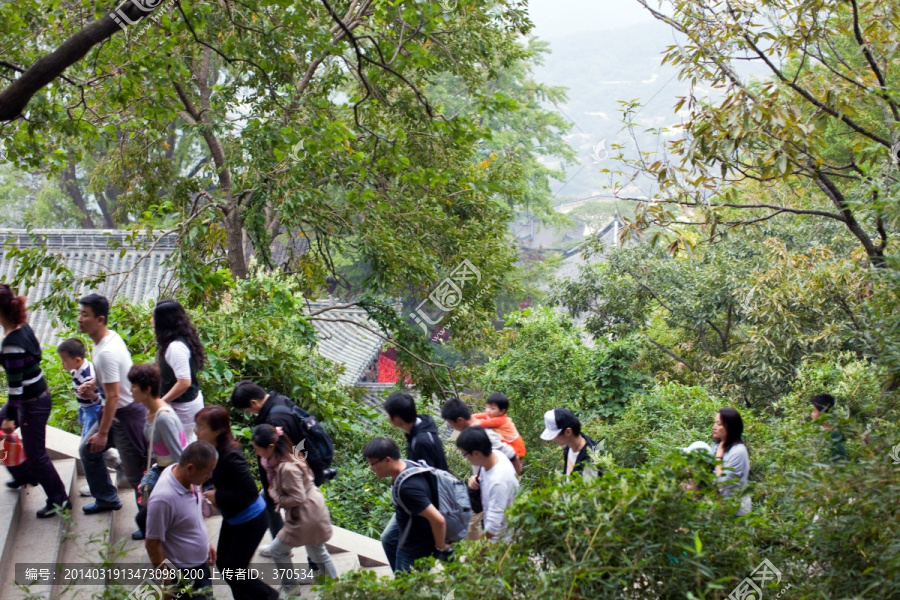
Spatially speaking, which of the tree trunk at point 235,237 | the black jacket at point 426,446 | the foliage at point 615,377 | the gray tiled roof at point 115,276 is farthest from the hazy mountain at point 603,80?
the black jacket at point 426,446

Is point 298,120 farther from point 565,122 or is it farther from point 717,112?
point 565,122

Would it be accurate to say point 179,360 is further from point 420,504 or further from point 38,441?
point 420,504

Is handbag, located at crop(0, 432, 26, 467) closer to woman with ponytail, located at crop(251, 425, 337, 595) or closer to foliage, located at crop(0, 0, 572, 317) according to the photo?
woman with ponytail, located at crop(251, 425, 337, 595)

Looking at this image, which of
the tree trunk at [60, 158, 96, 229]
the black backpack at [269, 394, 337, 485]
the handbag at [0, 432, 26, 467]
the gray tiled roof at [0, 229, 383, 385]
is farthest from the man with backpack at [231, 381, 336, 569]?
the tree trunk at [60, 158, 96, 229]

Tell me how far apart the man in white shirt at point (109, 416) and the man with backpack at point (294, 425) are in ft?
1.72

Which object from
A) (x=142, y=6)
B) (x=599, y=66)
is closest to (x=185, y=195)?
(x=142, y=6)

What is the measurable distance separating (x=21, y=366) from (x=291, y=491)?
1.36 meters

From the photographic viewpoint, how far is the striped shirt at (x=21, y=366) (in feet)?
10.9

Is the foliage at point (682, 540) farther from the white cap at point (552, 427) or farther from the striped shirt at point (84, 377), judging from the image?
the striped shirt at point (84, 377)

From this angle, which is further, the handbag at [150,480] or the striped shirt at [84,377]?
the striped shirt at [84,377]

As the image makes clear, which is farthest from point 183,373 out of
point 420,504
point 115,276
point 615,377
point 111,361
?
point 115,276

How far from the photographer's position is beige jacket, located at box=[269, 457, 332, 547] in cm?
319

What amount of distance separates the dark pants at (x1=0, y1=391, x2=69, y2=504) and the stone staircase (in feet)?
0.58

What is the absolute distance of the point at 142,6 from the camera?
3143mm
